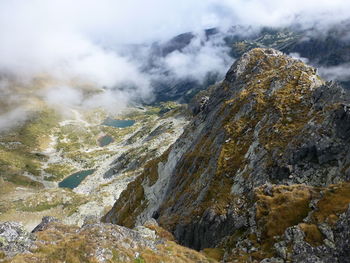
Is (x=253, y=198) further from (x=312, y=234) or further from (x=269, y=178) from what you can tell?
(x=312, y=234)

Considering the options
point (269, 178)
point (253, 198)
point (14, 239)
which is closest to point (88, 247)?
point (14, 239)

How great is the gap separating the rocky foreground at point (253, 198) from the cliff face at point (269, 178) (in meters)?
0.12

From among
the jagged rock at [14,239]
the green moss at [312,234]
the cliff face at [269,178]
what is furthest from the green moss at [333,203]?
the jagged rock at [14,239]

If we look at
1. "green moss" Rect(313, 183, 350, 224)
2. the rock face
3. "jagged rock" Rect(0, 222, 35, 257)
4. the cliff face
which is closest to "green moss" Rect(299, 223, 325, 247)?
the cliff face

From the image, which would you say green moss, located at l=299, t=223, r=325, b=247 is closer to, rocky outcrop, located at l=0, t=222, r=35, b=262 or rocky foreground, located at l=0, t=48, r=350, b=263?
rocky foreground, located at l=0, t=48, r=350, b=263

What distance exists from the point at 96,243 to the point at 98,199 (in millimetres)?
160781

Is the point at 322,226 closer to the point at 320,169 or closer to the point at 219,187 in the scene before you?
the point at 320,169

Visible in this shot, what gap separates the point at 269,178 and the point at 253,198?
5.77 meters

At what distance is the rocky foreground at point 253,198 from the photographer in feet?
80.1

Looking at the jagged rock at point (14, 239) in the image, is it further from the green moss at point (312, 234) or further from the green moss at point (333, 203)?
the green moss at point (333, 203)

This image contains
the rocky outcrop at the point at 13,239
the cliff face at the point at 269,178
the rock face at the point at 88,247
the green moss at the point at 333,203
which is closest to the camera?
the rock face at the point at 88,247

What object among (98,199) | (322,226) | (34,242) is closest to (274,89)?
(322,226)

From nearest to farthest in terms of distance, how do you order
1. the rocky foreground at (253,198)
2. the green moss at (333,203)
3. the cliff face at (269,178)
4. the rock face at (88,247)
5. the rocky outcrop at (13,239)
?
the rock face at (88,247) → the rocky outcrop at (13,239) → the green moss at (333,203) → the rocky foreground at (253,198) → the cliff face at (269,178)

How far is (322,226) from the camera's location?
2412 centimetres
